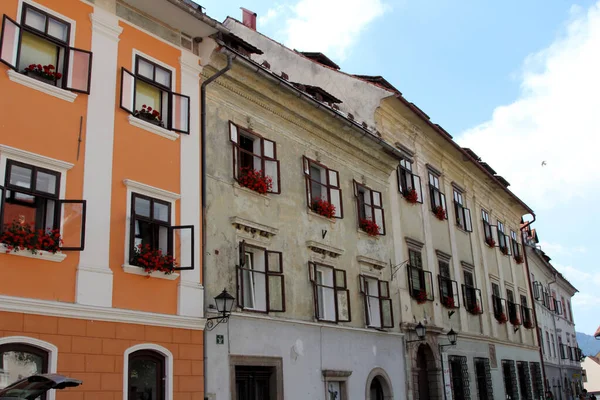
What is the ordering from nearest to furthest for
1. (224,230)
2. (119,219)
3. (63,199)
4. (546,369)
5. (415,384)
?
(63,199) → (119,219) → (224,230) → (415,384) → (546,369)

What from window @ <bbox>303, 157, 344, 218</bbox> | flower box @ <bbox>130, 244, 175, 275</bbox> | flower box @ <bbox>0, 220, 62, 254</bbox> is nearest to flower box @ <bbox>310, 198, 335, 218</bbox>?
window @ <bbox>303, 157, 344, 218</bbox>

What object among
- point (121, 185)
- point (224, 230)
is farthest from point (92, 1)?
point (224, 230)

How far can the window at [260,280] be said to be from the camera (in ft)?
49.6

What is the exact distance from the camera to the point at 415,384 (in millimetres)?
20953

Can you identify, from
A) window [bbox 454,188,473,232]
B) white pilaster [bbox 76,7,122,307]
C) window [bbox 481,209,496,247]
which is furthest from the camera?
window [bbox 481,209,496,247]

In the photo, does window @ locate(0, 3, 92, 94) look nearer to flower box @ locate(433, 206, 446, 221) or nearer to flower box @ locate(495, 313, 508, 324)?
flower box @ locate(433, 206, 446, 221)

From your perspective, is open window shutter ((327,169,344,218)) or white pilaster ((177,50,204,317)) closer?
white pilaster ((177,50,204,317))

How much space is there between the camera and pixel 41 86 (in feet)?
38.7

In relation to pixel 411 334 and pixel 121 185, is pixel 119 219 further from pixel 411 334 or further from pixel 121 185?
pixel 411 334

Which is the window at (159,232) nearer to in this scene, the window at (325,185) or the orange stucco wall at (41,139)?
the orange stucco wall at (41,139)

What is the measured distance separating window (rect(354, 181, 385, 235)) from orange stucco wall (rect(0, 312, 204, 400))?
8619mm

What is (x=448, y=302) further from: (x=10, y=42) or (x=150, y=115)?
(x=10, y=42)

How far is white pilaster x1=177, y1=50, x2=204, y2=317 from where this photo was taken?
1348 cm

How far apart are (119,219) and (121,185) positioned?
679mm
